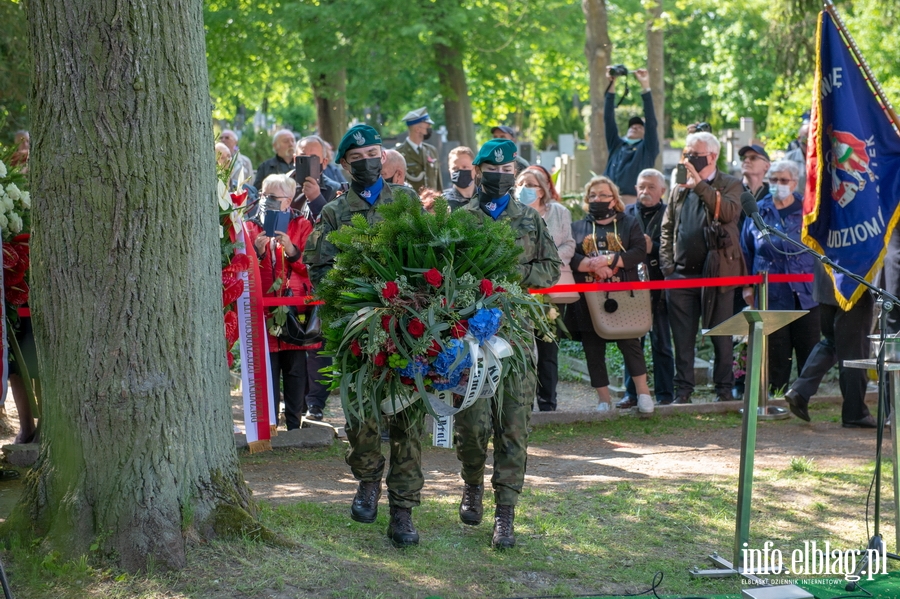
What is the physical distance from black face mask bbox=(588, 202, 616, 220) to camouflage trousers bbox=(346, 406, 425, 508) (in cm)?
410

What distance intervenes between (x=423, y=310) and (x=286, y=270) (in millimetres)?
3408

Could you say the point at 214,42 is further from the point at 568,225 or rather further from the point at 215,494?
the point at 215,494

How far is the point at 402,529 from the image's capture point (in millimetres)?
5328

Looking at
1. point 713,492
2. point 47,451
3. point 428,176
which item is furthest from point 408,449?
point 428,176

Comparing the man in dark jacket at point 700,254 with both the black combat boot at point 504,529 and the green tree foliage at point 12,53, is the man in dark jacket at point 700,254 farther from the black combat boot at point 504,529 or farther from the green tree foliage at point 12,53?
the green tree foliage at point 12,53

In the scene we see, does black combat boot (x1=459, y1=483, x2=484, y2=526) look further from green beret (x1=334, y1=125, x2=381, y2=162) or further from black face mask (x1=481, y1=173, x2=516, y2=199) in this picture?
green beret (x1=334, y1=125, x2=381, y2=162)

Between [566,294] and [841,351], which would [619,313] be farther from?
[841,351]

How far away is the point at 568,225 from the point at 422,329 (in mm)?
4244

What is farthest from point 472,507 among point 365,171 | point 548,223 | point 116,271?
point 548,223

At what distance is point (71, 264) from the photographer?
4.61 m

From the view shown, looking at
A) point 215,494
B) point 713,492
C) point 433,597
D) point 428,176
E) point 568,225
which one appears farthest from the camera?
point 428,176

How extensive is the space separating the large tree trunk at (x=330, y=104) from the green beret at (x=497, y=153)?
17.1 m

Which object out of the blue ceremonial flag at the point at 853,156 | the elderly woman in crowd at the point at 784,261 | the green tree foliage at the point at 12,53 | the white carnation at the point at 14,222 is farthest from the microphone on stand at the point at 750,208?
the green tree foliage at the point at 12,53

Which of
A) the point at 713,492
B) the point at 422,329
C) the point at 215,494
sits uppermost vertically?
the point at 422,329
